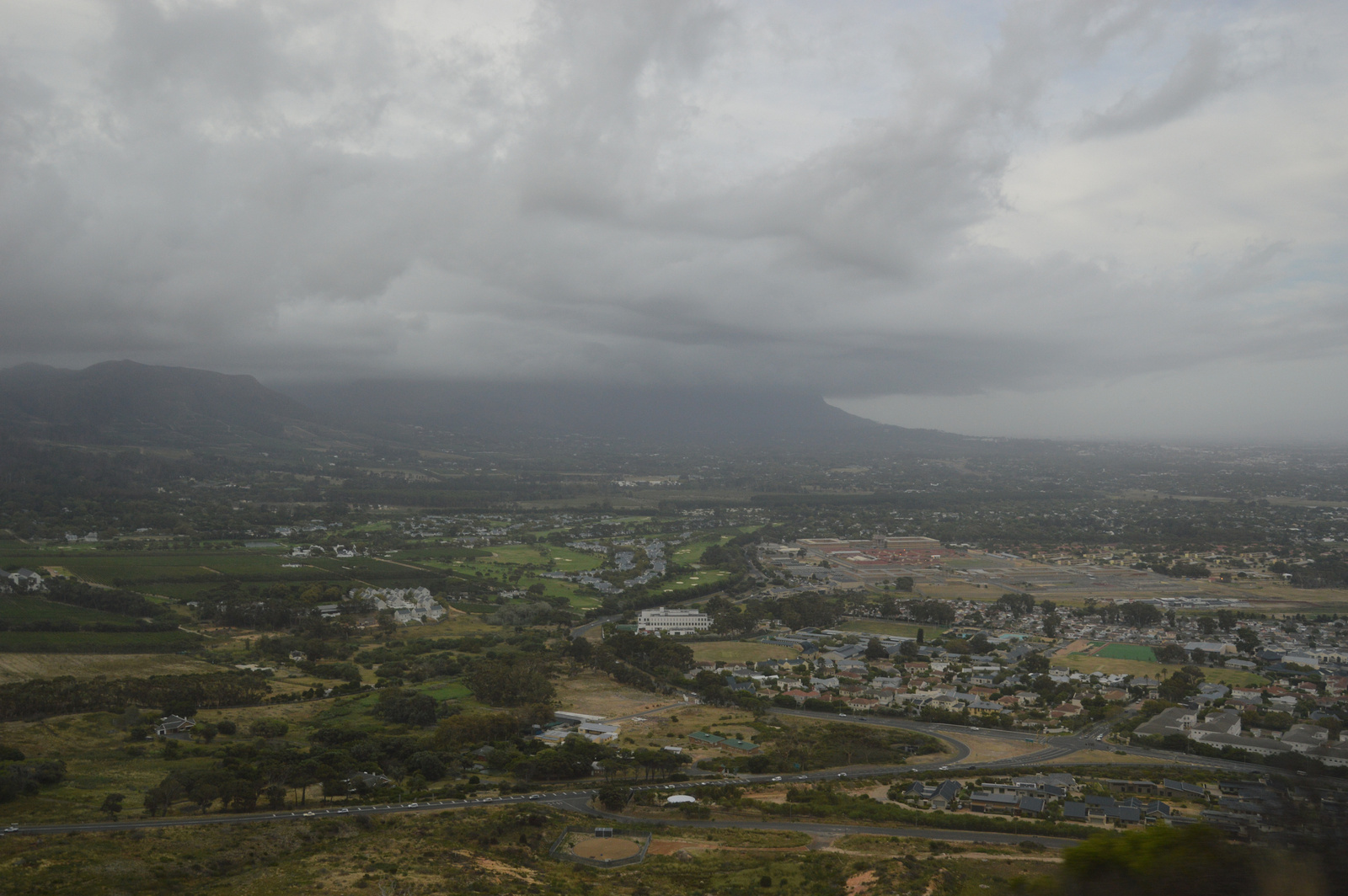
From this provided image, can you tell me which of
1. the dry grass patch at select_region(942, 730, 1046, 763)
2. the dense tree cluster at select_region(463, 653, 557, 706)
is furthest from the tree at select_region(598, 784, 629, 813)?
the dry grass patch at select_region(942, 730, 1046, 763)

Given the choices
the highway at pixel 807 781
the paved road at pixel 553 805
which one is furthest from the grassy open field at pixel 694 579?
the paved road at pixel 553 805

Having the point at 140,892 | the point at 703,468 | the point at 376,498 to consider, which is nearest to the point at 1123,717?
the point at 140,892

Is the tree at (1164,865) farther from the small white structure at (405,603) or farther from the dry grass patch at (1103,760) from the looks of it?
the small white structure at (405,603)

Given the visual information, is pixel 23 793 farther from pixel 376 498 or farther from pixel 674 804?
pixel 376 498

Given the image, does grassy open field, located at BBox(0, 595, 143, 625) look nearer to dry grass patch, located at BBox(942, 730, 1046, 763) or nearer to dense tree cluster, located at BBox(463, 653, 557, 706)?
dense tree cluster, located at BBox(463, 653, 557, 706)

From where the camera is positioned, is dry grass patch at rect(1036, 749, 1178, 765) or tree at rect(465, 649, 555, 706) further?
tree at rect(465, 649, 555, 706)

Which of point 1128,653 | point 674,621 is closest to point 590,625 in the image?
point 674,621

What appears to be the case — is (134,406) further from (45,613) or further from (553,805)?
(553,805)
